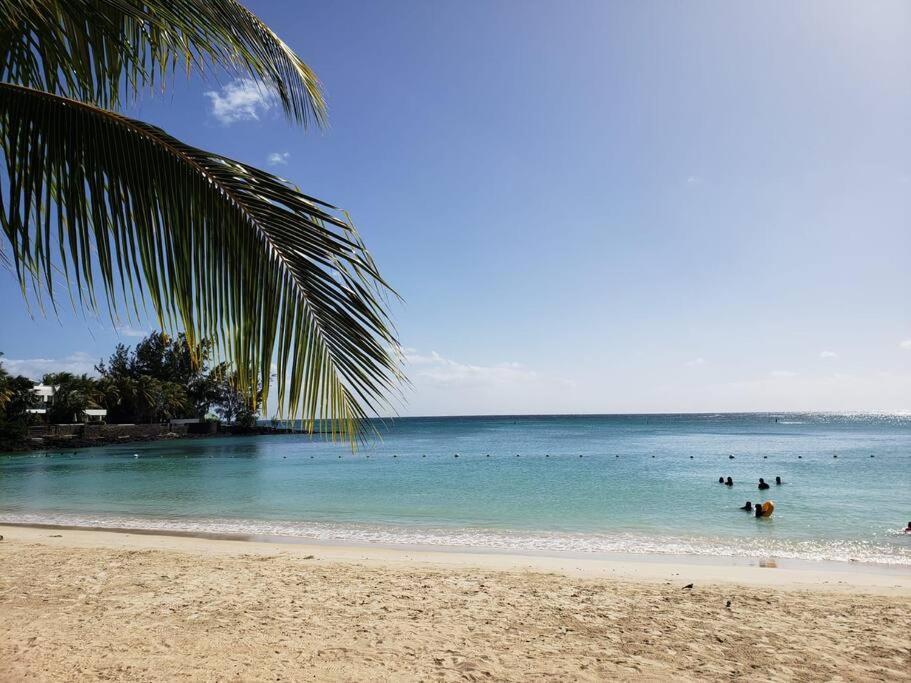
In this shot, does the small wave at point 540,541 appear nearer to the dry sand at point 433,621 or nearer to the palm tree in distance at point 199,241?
the dry sand at point 433,621

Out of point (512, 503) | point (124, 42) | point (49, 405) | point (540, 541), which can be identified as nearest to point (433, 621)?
point (124, 42)

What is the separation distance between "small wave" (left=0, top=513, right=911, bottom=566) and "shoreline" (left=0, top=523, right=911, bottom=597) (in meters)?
0.48

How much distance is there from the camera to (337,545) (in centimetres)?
1123

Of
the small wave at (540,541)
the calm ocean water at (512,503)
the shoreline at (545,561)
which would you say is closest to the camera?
the shoreline at (545,561)

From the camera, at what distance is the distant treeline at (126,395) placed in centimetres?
4722

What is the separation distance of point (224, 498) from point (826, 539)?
1769 centimetres

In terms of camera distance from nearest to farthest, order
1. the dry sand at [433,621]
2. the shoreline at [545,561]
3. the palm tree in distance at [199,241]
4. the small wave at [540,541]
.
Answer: the palm tree in distance at [199,241]
the dry sand at [433,621]
the shoreline at [545,561]
the small wave at [540,541]

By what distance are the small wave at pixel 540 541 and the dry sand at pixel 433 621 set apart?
6.59 feet

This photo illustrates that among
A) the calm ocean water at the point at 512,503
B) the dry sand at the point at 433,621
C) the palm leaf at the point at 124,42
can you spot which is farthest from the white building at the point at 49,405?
the palm leaf at the point at 124,42

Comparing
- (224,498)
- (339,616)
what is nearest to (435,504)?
(224,498)

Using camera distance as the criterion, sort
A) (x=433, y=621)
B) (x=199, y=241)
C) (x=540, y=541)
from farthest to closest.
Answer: (x=540, y=541) → (x=433, y=621) → (x=199, y=241)

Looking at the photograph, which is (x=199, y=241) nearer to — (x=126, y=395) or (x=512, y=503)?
(x=512, y=503)

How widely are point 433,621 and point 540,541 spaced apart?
6704mm

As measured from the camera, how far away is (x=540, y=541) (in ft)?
38.8
